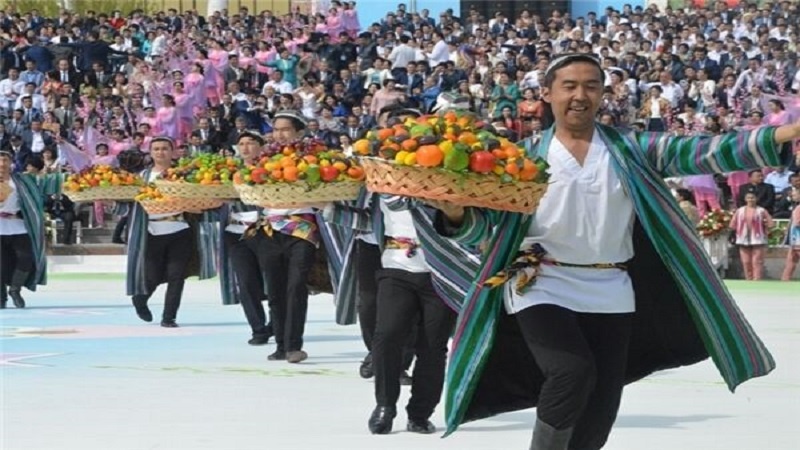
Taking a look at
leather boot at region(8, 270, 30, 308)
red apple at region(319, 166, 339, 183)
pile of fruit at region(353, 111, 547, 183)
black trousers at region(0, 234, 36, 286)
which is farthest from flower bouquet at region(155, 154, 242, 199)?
pile of fruit at region(353, 111, 547, 183)

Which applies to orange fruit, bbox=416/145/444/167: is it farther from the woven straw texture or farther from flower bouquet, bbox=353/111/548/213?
the woven straw texture

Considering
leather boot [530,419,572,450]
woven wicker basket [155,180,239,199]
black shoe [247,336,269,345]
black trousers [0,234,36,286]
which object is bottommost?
Answer: black trousers [0,234,36,286]

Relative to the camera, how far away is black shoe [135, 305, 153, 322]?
18.2 meters

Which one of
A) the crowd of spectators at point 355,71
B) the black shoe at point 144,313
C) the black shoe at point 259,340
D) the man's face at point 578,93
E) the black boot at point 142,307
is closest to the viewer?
the man's face at point 578,93

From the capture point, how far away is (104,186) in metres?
16.2

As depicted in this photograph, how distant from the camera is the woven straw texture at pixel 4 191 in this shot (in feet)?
62.6

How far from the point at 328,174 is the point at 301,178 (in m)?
0.17

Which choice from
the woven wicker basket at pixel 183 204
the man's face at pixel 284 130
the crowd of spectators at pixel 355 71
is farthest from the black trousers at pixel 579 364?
the crowd of spectators at pixel 355 71

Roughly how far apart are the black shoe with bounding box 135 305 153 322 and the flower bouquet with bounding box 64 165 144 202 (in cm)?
220

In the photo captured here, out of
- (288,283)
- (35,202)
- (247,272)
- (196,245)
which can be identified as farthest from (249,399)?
(35,202)

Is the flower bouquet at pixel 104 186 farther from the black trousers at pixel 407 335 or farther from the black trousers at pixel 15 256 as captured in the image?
the black trousers at pixel 407 335

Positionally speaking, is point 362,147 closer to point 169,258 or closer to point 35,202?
point 169,258

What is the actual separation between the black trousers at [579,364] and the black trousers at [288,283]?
6.18 meters

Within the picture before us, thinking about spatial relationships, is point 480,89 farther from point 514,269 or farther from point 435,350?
point 514,269
